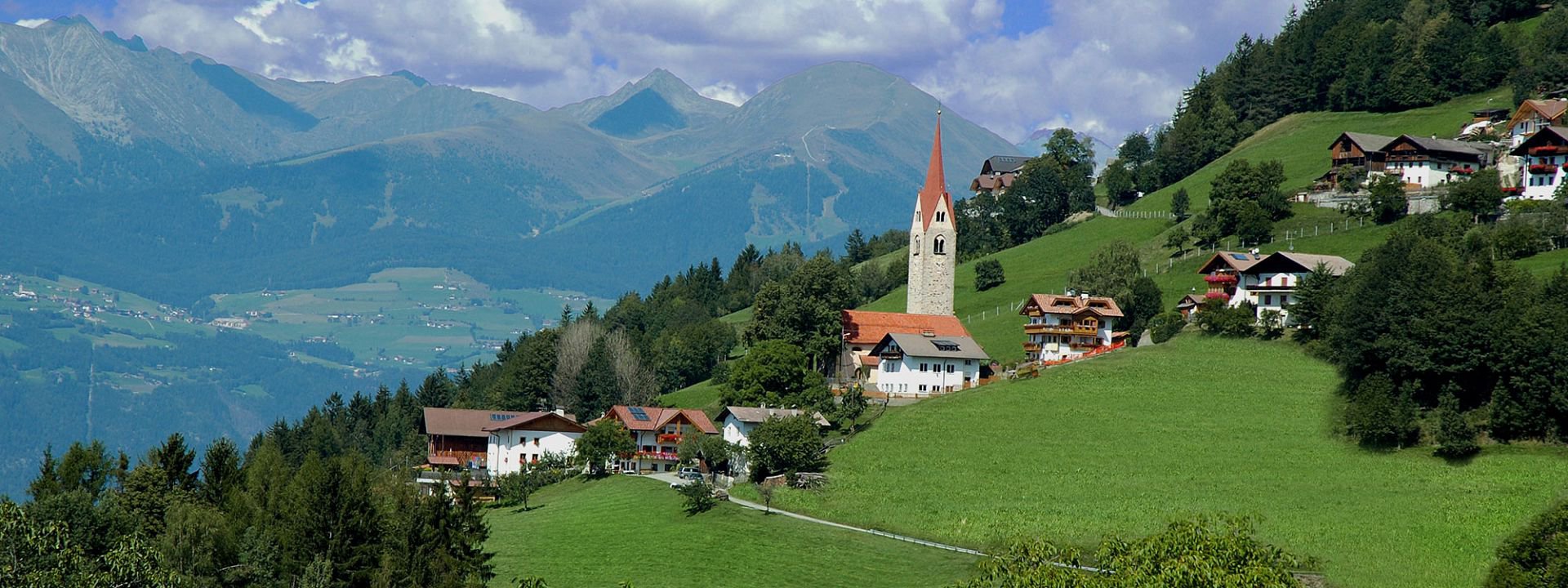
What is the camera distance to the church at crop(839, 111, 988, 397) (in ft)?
317

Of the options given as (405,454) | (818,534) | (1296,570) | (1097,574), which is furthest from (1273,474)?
(405,454)

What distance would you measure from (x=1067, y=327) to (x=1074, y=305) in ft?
5.41

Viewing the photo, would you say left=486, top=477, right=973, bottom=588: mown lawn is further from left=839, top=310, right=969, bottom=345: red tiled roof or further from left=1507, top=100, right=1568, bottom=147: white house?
left=1507, top=100, right=1568, bottom=147: white house

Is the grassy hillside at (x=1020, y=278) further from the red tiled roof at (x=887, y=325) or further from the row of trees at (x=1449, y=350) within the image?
the row of trees at (x=1449, y=350)

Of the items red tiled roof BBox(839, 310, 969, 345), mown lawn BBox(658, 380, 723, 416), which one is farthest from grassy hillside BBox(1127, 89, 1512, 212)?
mown lawn BBox(658, 380, 723, 416)

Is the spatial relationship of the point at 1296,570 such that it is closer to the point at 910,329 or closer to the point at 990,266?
the point at 910,329

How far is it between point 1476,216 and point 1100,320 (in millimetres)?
26504

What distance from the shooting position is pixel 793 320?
103 metres

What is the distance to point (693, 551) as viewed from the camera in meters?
62.2

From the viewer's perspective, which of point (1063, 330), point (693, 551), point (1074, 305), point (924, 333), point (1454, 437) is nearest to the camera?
point (693, 551)

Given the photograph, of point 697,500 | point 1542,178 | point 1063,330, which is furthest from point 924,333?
point 1542,178

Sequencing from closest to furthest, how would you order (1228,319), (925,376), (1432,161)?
1. (1228,319)
2. (925,376)
3. (1432,161)

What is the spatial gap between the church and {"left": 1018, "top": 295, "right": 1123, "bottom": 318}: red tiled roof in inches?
204

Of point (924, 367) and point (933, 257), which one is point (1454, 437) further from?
point (933, 257)
